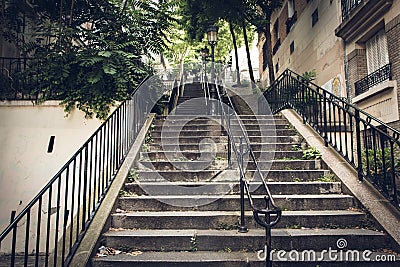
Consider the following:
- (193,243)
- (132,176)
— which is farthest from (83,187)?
(193,243)

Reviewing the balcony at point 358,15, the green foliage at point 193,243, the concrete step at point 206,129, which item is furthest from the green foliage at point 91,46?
the balcony at point 358,15

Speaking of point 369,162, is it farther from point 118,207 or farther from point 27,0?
point 27,0

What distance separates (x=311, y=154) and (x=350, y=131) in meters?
1.16

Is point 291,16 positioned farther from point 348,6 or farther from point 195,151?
point 195,151

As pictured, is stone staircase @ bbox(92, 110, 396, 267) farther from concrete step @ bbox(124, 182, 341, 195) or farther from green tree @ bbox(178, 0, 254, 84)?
green tree @ bbox(178, 0, 254, 84)

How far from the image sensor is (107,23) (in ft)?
25.0

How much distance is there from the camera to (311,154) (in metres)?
5.07

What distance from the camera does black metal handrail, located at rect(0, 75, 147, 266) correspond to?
9.73 feet

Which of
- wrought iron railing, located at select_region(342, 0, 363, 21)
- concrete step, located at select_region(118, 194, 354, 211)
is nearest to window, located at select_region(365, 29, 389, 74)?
wrought iron railing, located at select_region(342, 0, 363, 21)

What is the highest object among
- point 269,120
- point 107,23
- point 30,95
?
point 107,23

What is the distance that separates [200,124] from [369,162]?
140 inches

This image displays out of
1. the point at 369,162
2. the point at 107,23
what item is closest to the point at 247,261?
the point at 369,162

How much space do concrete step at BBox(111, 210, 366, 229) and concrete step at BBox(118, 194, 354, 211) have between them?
234mm

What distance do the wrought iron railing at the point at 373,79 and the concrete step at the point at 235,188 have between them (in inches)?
167
